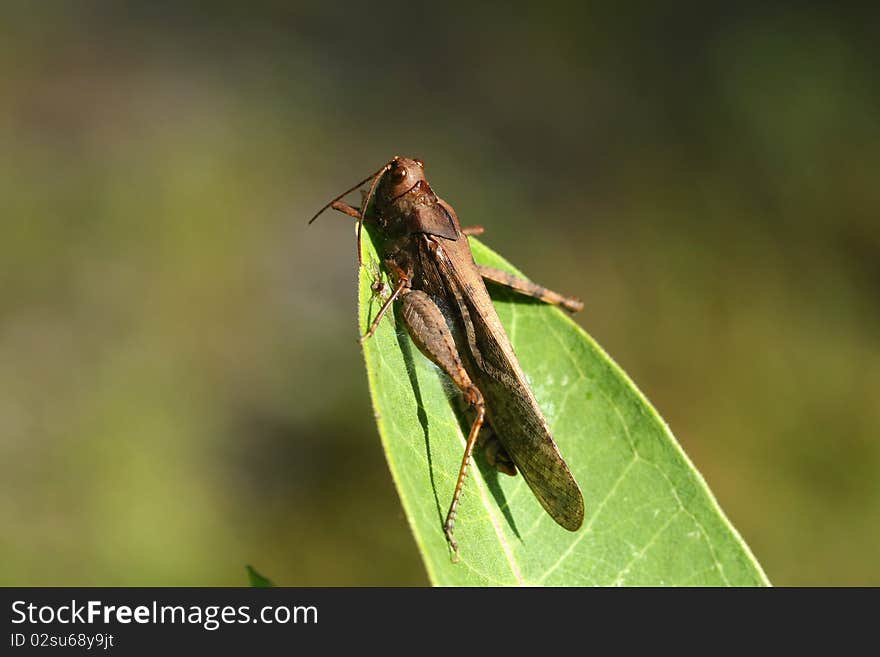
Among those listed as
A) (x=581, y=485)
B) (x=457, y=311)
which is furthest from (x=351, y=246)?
(x=581, y=485)

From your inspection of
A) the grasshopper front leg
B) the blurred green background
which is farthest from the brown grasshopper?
the blurred green background

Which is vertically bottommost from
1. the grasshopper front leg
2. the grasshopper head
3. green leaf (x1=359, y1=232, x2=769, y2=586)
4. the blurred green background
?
green leaf (x1=359, y1=232, x2=769, y2=586)

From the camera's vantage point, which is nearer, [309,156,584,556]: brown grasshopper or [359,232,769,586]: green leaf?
[359,232,769,586]: green leaf

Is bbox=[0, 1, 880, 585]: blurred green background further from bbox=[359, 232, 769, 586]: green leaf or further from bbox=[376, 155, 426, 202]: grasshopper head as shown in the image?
bbox=[359, 232, 769, 586]: green leaf

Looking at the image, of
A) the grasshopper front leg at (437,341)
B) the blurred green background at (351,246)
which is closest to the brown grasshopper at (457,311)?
the grasshopper front leg at (437,341)

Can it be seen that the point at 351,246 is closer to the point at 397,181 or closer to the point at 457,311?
the point at 397,181
